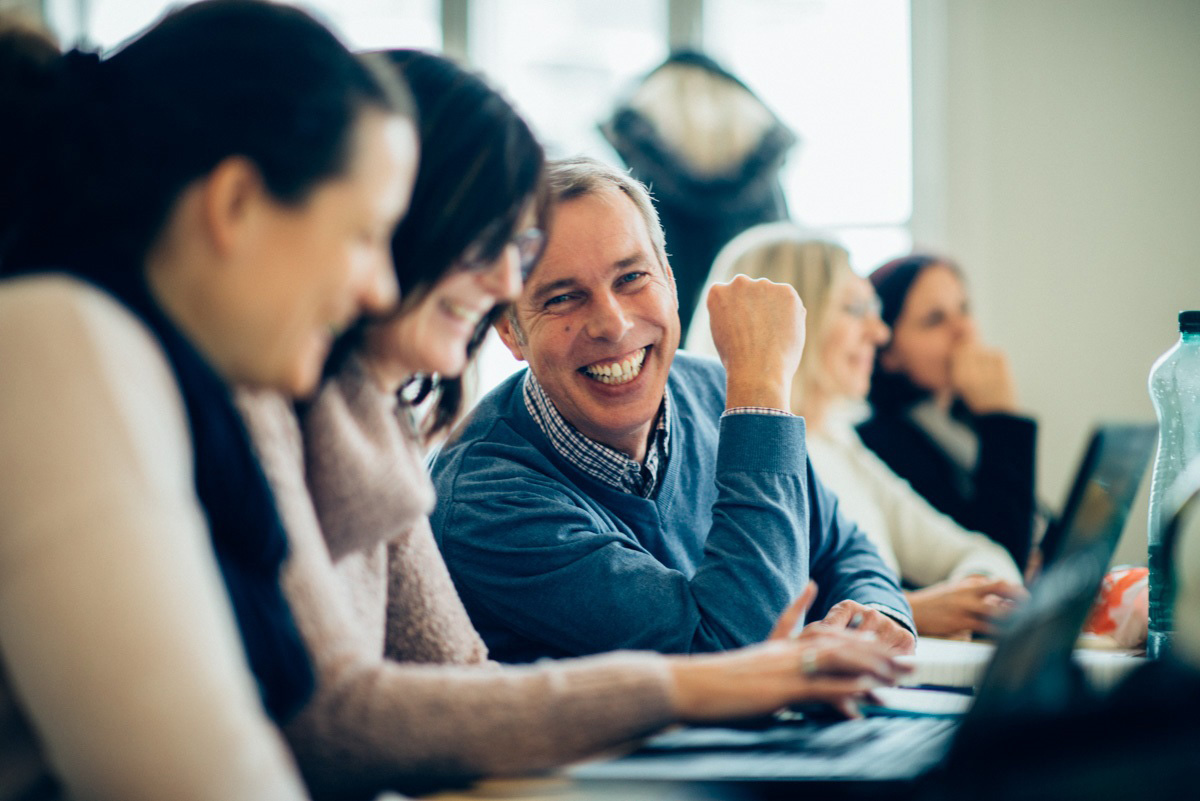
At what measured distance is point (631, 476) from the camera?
1414 millimetres

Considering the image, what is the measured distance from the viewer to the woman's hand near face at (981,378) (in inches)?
131

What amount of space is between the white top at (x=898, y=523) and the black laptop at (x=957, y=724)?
1263 millimetres

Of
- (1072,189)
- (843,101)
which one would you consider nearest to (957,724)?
(1072,189)

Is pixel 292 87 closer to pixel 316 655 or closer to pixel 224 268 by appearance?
pixel 224 268

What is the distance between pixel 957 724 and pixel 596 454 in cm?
70

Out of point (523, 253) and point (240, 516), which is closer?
point (240, 516)

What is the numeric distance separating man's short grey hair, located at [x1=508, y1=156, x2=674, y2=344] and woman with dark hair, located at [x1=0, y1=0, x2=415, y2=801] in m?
0.65

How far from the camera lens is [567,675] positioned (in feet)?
2.50

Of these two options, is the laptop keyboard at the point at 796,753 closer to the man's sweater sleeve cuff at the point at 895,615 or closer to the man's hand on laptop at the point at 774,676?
the man's hand on laptop at the point at 774,676

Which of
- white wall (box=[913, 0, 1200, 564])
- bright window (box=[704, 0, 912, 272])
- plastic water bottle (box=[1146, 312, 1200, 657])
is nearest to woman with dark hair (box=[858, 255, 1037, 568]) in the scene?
white wall (box=[913, 0, 1200, 564])

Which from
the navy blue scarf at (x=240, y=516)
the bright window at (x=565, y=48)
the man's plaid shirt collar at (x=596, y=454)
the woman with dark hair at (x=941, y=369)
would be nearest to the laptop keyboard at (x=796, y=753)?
the navy blue scarf at (x=240, y=516)

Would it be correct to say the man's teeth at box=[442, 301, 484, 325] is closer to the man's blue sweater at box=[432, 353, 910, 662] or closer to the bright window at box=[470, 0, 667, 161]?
the man's blue sweater at box=[432, 353, 910, 662]

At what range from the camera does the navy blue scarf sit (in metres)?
0.67

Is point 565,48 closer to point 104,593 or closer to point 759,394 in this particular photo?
point 759,394
